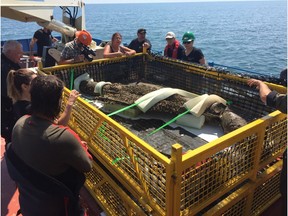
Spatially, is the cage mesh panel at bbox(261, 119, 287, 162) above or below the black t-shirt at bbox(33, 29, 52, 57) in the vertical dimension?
below

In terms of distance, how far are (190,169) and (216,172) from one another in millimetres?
353

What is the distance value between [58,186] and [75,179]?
0.20 meters

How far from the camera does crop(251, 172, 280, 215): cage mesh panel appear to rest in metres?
2.83

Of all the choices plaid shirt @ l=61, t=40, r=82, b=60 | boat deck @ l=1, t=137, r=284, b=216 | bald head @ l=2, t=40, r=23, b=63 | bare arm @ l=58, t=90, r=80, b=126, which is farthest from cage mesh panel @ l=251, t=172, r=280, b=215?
plaid shirt @ l=61, t=40, r=82, b=60

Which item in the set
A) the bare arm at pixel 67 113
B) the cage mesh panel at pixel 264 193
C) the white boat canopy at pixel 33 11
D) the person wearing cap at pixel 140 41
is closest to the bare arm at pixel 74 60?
the white boat canopy at pixel 33 11

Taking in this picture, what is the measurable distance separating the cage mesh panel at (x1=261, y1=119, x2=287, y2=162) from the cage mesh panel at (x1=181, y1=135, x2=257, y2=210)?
0.22m

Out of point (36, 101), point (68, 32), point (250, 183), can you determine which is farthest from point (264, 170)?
point (68, 32)

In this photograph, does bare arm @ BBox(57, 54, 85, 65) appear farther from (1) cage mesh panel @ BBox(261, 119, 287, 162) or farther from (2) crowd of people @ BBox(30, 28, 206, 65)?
(1) cage mesh panel @ BBox(261, 119, 287, 162)

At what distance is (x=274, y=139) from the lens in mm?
2646

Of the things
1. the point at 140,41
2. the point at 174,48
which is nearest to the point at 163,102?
the point at 174,48

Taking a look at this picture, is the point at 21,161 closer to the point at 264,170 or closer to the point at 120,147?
the point at 120,147

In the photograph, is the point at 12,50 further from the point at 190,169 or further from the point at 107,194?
the point at 190,169

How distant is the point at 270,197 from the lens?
3033 mm

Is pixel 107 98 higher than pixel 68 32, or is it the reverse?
pixel 68 32
